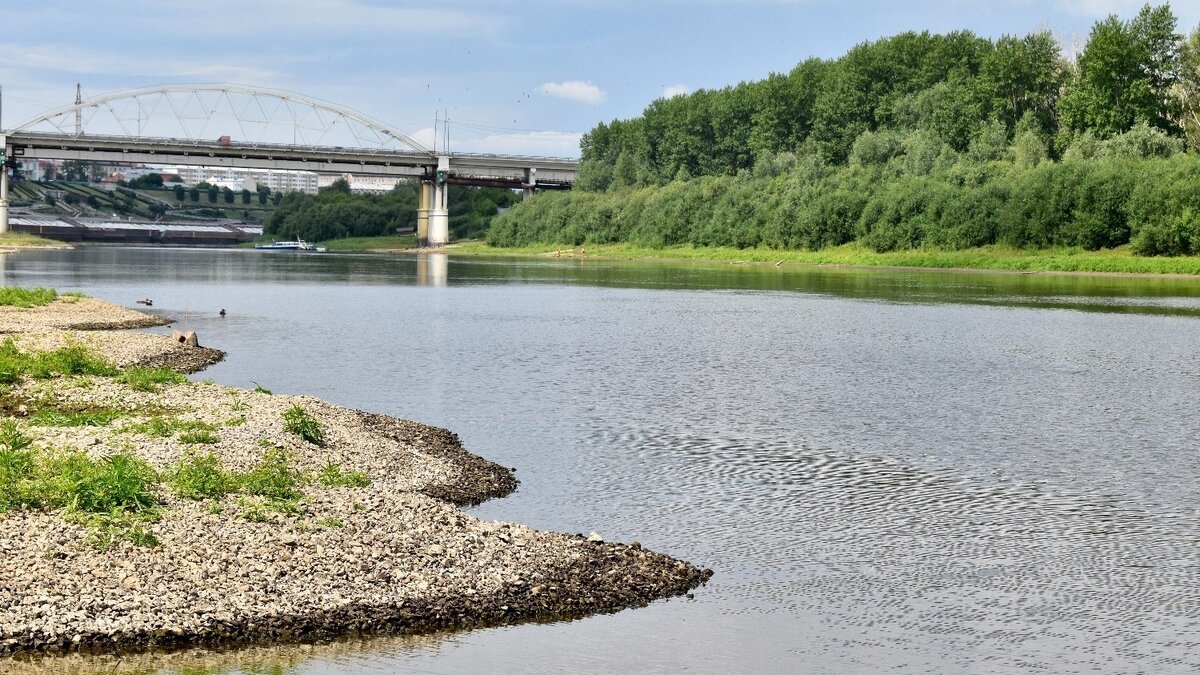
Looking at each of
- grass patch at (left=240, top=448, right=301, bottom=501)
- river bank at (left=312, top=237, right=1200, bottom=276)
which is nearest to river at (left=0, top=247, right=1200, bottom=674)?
grass patch at (left=240, top=448, right=301, bottom=501)

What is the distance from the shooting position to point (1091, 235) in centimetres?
11444

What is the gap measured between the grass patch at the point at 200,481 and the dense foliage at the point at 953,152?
3864 inches

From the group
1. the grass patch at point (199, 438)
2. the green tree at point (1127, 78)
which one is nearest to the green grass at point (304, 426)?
the grass patch at point (199, 438)

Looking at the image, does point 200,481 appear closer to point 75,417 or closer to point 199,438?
point 199,438

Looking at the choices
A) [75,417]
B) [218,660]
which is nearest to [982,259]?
[75,417]

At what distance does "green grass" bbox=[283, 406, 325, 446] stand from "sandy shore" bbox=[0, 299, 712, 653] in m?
1.78

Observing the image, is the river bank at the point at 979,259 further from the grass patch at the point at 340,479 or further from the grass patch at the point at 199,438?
the grass patch at the point at 340,479

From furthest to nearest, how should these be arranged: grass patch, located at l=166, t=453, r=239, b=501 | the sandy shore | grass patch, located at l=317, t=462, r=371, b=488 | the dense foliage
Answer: the dense foliage
grass patch, located at l=317, t=462, r=371, b=488
grass patch, located at l=166, t=453, r=239, b=501
the sandy shore

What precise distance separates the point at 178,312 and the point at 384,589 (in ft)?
179

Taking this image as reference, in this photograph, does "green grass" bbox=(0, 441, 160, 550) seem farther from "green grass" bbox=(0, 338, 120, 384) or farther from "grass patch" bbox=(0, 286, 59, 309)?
"grass patch" bbox=(0, 286, 59, 309)

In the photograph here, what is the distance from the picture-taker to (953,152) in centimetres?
13925

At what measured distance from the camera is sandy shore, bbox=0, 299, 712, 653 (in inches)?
604

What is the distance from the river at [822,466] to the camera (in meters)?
16.1

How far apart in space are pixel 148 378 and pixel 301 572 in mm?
17328
